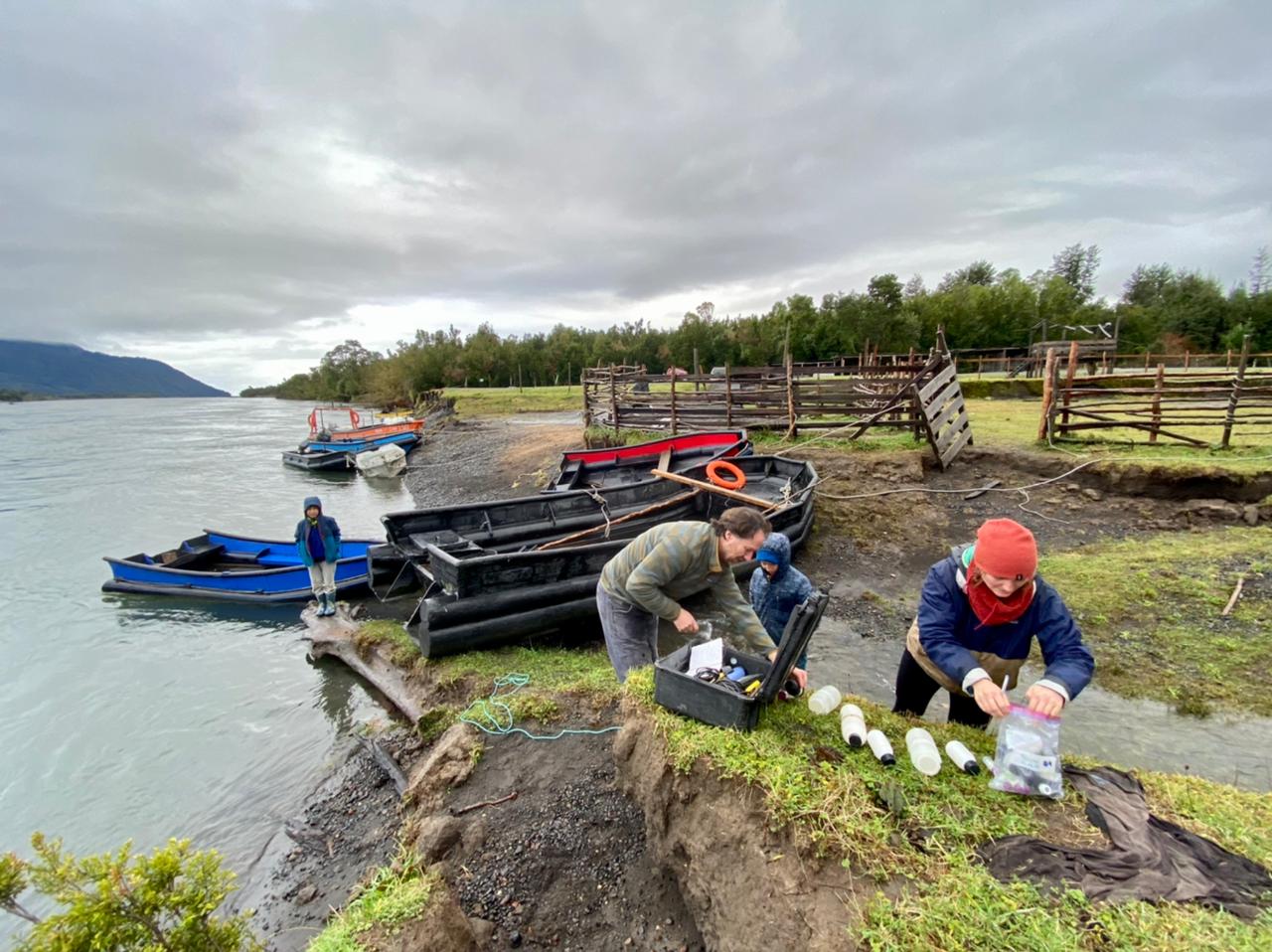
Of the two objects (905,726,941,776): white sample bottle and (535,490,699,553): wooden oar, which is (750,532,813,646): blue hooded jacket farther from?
(535,490,699,553): wooden oar

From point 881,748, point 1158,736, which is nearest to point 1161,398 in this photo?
point 1158,736

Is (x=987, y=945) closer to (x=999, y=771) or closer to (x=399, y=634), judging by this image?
(x=999, y=771)

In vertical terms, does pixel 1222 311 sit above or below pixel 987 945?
above

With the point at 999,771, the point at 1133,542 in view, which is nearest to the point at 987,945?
the point at 999,771

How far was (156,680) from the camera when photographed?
326 inches

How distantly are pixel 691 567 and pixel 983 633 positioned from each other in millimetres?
1783

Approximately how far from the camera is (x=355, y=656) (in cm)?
757

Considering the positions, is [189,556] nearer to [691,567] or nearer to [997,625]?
[691,567]

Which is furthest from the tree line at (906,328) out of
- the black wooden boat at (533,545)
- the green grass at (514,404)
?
the black wooden boat at (533,545)

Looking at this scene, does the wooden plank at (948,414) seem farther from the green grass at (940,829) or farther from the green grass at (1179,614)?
the green grass at (940,829)

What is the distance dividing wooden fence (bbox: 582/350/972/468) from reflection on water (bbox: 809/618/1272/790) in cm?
771

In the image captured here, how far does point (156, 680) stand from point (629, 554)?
9.02m

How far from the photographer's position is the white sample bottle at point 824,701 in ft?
10.0

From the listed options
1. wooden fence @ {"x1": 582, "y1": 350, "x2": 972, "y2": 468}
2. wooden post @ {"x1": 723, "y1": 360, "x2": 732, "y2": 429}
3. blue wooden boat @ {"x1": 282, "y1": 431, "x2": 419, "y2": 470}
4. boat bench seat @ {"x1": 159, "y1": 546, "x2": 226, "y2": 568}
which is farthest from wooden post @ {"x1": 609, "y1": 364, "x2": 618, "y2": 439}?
blue wooden boat @ {"x1": 282, "y1": 431, "x2": 419, "y2": 470}
